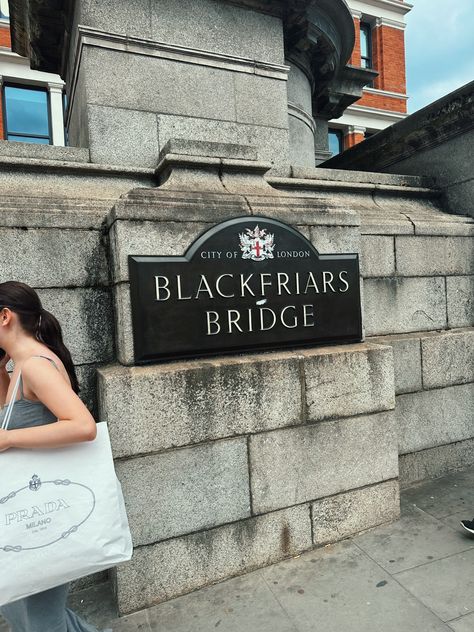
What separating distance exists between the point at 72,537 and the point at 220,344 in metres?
1.67

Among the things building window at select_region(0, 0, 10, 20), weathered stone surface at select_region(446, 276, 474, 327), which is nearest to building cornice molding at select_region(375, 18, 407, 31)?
building window at select_region(0, 0, 10, 20)

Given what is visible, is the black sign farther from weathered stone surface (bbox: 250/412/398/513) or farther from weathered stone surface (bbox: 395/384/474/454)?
weathered stone surface (bbox: 395/384/474/454)

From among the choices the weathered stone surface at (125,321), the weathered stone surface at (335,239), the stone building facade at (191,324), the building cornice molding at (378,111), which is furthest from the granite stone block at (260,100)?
the building cornice molding at (378,111)

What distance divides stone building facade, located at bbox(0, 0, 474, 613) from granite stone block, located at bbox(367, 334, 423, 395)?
2 cm

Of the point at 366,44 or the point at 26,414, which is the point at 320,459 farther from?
the point at 366,44

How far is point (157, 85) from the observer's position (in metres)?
4.52

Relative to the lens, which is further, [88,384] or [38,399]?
[88,384]

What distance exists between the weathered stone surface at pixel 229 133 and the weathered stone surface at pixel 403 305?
6.30 feet

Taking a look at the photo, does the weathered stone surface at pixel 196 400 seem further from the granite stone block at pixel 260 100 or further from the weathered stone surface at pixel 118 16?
the weathered stone surface at pixel 118 16

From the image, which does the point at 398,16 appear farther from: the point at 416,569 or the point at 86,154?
the point at 416,569

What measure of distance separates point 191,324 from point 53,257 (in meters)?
A: 1.10

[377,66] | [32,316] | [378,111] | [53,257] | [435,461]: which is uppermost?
[377,66]

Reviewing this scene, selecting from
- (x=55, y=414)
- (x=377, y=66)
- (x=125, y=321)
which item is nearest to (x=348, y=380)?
(x=125, y=321)

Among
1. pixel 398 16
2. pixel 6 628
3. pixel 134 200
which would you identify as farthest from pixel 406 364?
pixel 398 16
